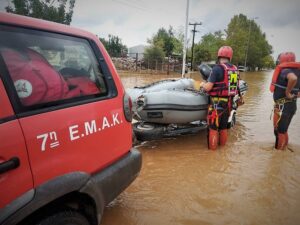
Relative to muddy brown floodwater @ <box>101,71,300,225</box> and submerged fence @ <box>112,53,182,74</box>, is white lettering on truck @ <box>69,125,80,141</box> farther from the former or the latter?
submerged fence @ <box>112,53,182,74</box>

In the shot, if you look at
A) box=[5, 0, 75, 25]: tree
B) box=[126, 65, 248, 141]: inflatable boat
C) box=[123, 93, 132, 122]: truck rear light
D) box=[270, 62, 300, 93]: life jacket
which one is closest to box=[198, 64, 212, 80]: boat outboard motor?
box=[126, 65, 248, 141]: inflatable boat

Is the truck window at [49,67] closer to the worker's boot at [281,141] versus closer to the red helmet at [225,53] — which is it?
the red helmet at [225,53]

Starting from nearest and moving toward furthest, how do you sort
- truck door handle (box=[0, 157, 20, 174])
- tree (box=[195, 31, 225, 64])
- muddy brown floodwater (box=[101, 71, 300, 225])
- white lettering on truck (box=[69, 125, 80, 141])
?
1. truck door handle (box=[0, 157, 20, 174])
2. white lettering on truck (box=[69, 125, 80, 141])
3. muddy brown floodwater (box=[101, 71, 300, 225])
4. tree (box=[195, 31, 225, 64])

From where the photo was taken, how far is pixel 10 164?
1524 millimetres

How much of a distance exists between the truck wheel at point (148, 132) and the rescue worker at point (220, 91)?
950 millimetres

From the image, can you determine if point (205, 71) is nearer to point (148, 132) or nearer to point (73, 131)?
point (148, 132)

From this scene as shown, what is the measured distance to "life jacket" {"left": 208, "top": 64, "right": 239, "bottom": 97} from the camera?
16.7ft

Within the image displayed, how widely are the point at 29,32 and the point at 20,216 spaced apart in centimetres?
114

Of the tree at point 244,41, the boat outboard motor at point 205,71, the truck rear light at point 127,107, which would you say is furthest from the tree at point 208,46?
the truck rear light at point 127,107

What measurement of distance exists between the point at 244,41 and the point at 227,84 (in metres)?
55.4

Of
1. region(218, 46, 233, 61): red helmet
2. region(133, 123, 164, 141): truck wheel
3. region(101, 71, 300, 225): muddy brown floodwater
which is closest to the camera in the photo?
region(101, 71, 300, 225): muddy brown floodwater

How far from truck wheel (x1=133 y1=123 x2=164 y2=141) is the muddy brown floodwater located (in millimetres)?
261

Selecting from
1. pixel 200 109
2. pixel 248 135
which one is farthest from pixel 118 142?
pixel 248 135

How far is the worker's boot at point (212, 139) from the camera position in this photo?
521cm
